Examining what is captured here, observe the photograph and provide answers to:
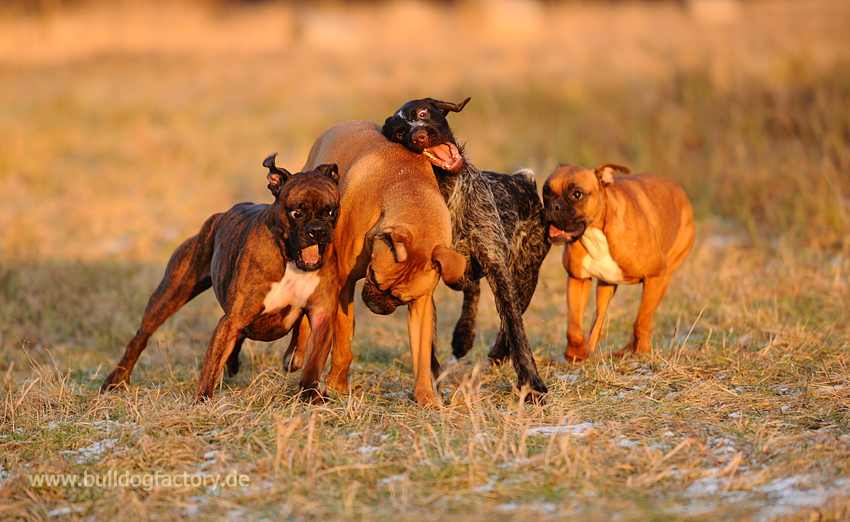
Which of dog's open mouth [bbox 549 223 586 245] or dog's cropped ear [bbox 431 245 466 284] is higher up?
dog's cropped ear [bbox 431 245 466 284]

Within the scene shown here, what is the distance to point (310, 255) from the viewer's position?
197 inches

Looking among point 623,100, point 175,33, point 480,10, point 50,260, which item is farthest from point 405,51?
point 50,260

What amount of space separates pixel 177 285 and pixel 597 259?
3181 millimetres

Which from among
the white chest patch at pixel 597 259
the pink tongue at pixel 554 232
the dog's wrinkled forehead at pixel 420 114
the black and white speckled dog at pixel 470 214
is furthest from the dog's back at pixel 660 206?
the dog's wrinkled forehead at pixel 420 114

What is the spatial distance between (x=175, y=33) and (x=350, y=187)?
2225 cm

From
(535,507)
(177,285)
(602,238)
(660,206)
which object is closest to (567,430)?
(535,507)

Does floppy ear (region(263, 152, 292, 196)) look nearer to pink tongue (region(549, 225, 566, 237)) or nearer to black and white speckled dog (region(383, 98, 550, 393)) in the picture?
black and white speckled dog (region(383, 98, 550, 393))

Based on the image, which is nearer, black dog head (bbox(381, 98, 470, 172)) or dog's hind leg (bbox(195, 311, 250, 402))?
dog's hind leg (bbox(195, 311, 250, 402))

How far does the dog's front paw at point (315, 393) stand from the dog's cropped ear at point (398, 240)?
1.08m

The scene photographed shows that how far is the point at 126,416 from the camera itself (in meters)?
4.77

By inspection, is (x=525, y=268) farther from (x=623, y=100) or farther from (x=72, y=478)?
(x=623, y=100)

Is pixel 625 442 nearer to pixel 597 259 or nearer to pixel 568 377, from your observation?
pixel 568 377

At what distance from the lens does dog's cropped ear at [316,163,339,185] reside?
16.9 feet

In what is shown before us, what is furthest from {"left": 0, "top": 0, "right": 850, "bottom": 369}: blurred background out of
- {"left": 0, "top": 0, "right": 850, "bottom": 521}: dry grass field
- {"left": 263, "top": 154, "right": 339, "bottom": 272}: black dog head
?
{"left": 263, "top": 154, "right": 339, "bottom": 272}: black dog head
